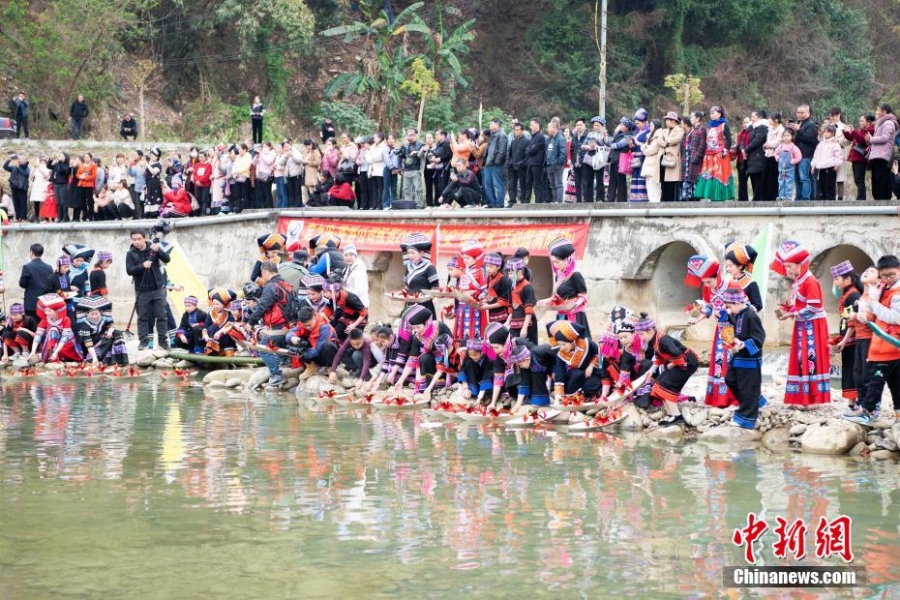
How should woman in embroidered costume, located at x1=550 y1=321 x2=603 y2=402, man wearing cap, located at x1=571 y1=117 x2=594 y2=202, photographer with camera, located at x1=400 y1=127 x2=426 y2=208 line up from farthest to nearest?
1. photographer with camera, located at x1=400 y1=127 x2=426 y2=208
2. man wearing cap, located at x1=571 y1=117 x2=594 y2=202
3. woman in embroidered costume, located at x1=550 y1=321 x2=603 y2=402

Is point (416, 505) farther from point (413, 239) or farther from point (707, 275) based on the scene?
point (413, 239)

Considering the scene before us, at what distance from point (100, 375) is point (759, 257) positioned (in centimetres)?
935

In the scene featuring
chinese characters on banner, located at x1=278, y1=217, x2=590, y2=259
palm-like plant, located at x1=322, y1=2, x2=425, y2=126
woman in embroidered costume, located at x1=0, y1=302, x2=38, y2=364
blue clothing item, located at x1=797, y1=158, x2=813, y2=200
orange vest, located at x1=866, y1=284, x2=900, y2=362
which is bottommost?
woman in embroidered costume, located at x1=0, y1=302, x2=38, y2=364

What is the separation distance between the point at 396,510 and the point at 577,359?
13.3ft

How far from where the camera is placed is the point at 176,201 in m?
25.9

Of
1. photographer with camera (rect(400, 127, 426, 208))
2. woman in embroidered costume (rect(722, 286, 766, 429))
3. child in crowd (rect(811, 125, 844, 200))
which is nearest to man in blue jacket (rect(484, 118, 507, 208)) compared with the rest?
photographer with camera (rect(400, 127, 426, 208))

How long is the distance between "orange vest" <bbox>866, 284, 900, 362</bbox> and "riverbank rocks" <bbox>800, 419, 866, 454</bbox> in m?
0.65

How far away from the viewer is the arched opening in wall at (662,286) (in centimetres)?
1900

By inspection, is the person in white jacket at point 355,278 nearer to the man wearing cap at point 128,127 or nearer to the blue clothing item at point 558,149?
the blue clothing item at point 558,149

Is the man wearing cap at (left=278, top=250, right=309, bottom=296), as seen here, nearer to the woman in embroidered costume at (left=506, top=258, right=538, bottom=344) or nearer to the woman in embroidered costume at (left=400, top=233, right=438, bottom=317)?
the woman in embroidered costume at (left=400, top=233, right=438, bottom=317)

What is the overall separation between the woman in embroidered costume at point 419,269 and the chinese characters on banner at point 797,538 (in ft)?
22.7

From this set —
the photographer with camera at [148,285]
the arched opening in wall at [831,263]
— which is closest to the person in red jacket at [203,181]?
the photographer with camera at [148,285]

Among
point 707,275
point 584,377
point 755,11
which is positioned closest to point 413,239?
point 584,377

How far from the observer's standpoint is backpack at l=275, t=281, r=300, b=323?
1678cm
